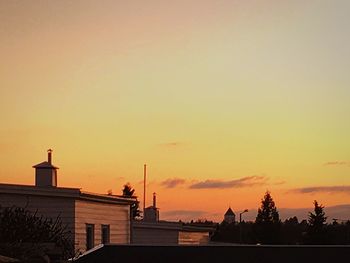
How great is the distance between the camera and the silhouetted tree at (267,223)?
209 feet

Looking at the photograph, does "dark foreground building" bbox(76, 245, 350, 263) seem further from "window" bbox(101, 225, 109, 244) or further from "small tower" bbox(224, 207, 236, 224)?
"small tower" bbox(224, 207, 236, 224)

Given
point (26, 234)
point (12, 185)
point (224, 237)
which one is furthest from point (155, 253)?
point (224, 237)

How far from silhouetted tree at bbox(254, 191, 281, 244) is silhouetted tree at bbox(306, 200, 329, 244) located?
12.6 ft

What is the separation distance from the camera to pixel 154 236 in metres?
37.1

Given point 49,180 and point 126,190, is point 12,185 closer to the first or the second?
point 49,180

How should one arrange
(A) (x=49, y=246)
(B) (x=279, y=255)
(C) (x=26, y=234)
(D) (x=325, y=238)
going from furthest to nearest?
1. (D) (x=325, y=238)
2. (C) (x=26, y=234)
3. (A) (x=49, y=246)
4. (B) (x=279, y=255)

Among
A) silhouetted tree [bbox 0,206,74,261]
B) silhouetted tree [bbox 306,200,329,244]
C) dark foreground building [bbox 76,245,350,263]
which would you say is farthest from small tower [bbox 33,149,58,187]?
silhouetted tree [bbox 306,200,329,244]

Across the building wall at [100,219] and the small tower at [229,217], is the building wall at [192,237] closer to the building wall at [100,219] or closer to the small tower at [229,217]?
the building wall at [100,219]

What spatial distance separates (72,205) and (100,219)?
312cm

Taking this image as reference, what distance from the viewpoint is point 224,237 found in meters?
84.5

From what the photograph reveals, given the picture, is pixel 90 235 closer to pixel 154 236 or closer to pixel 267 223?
pixel 154 236

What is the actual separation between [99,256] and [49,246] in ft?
11.4

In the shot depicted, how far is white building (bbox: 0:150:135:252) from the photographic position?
78.4 ft

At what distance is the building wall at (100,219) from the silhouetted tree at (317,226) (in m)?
30.3
